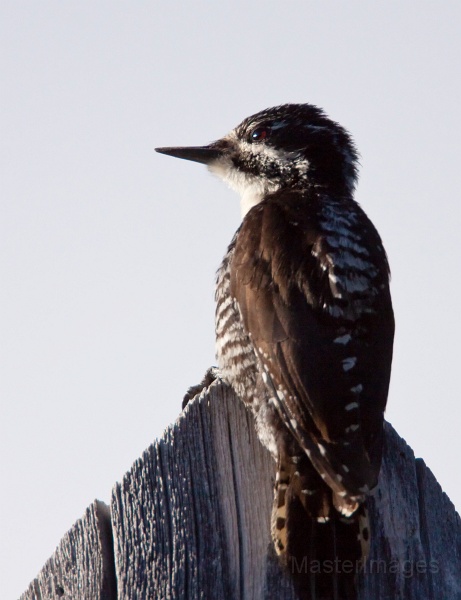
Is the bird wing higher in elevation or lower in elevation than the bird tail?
higher

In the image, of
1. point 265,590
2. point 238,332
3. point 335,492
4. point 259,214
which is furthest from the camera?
point 259,214

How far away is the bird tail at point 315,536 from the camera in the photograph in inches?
135

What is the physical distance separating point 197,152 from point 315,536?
3860mm

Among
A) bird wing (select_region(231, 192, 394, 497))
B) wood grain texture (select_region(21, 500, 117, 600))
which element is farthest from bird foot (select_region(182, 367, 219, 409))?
wood grain texture (select_region(21, 500, 117, 600))

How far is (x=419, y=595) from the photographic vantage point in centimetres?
347

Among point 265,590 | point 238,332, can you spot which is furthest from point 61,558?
point 238,332

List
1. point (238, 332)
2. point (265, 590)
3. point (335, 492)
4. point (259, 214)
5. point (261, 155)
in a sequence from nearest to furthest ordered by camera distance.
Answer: point (265, 590), point (335, 492), point (238, 332), point (259, 214), point (261, 155)

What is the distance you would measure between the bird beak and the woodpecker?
1144 millimetres

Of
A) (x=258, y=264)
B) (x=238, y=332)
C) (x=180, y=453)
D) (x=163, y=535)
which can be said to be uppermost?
(x=258, y=264)

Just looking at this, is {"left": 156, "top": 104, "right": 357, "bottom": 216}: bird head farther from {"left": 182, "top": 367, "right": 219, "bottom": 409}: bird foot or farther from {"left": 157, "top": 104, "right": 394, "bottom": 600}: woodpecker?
{"left": 182, "top": 367, "right": 219, "bottom": 409}: bird foot

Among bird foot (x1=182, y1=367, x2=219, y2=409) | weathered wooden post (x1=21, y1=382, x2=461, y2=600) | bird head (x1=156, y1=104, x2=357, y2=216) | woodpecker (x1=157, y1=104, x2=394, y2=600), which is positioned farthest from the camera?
bird head (x1=156, y1=104, x2=357, y2=216)

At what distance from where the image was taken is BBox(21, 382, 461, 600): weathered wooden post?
337cm

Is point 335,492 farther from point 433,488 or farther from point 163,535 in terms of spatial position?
point 163,535

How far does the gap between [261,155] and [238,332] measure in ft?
7.02
